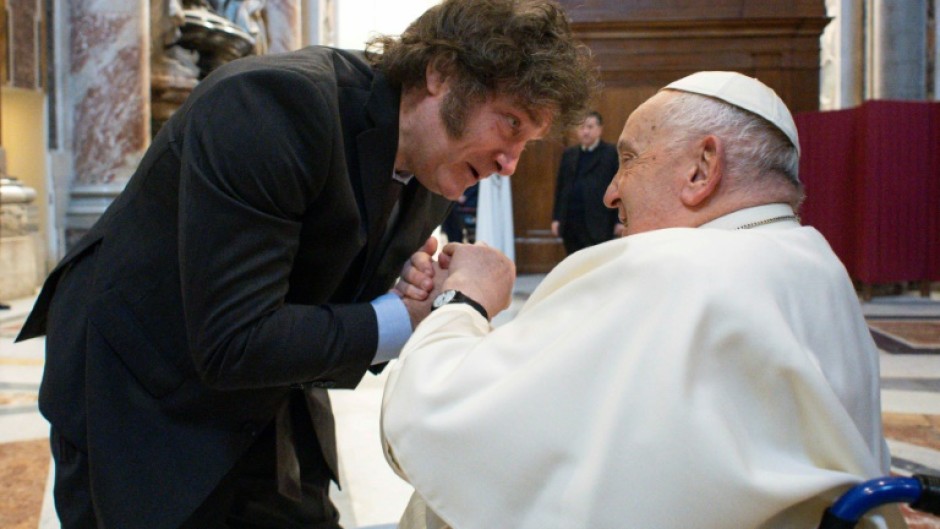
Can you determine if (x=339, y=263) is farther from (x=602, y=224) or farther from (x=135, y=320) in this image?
(x=602, y=224)

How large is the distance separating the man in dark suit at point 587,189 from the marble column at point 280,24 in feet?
18.9

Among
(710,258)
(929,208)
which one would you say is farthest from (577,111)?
(929,208)

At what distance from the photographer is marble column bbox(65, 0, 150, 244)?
8.55 m

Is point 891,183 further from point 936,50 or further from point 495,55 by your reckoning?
point 495,55

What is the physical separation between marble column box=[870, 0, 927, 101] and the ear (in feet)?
39.1

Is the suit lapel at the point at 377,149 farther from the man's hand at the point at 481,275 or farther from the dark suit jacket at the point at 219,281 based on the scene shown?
the man's hand at the point at 481,275

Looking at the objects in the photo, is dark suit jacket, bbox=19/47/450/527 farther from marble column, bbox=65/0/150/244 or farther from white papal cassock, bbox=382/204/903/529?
marble column, bbox=65/0/150/244

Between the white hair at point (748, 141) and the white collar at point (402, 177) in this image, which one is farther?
the white collar at point (402, 177)

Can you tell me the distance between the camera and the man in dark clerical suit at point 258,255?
1.53 meters

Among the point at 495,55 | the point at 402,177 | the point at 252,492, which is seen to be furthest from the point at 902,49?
the point at 252,492

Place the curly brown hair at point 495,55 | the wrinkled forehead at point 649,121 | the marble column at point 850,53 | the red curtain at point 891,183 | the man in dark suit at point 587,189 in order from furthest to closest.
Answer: the marble column at point 850,53, the red curtain at point 891,183, the man in dark suit at point 587,189, the curly brown hair at point 495,55, the wrinkled forehead at point 649,121

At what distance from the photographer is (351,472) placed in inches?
139

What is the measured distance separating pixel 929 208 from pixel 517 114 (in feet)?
27.6

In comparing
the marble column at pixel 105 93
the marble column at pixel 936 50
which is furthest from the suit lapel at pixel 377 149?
the marble column at pixel 936 50
